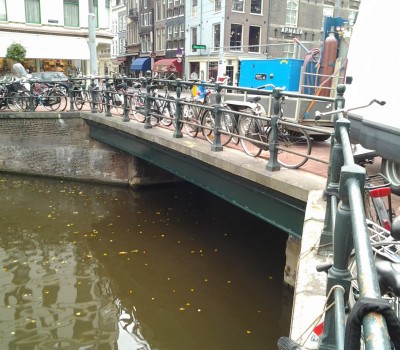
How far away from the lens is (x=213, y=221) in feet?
30.9

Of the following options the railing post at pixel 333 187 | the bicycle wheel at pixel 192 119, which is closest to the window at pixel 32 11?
the bicycle wheel at pixel 192 119

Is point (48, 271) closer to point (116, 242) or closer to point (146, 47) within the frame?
point (116, 242)

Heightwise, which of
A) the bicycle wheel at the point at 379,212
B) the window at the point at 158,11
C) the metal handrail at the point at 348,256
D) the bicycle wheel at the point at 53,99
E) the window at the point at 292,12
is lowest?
the bicycle wheel at the point at 379,212

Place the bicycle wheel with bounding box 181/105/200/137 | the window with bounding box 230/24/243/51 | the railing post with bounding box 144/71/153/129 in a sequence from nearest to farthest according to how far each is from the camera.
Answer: the bicycle wheel with bounding box 181/105/200/137, the railing post with bounding box 144/71/153/129, the window with bounding box 230/24/243/51

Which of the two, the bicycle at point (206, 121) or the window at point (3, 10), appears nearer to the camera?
the bicycle at point (206, 121)

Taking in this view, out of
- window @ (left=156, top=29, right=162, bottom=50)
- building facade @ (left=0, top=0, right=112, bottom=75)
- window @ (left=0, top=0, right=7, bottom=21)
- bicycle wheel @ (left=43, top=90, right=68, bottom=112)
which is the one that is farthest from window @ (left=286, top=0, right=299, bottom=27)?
bicycle wheel @ (left=43, top=90, right=68, bottom=112)

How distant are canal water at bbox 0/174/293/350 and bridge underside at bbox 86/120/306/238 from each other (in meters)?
1.38

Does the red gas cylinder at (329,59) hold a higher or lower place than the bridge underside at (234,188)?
higher

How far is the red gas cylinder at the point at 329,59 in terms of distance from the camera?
7.93 meters

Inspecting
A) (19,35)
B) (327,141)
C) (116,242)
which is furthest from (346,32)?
(19,35)

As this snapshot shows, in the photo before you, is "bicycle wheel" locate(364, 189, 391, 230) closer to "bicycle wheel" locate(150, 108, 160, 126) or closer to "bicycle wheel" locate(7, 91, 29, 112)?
"bicycle wheel" locate(150, 108, 160, 126)

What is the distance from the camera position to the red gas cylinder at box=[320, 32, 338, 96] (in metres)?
7.93

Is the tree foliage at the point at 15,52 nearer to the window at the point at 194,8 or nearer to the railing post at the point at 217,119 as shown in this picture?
the window at the point at 194,8

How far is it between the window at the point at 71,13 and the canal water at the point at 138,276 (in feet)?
65.7
